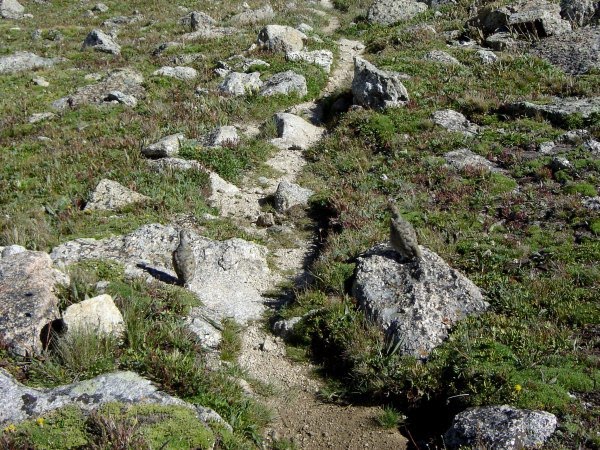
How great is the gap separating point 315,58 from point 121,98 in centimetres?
898

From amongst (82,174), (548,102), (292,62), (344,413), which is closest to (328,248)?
(344,413)

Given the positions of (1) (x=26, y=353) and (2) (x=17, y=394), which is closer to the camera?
(2) (x=17, y=394)

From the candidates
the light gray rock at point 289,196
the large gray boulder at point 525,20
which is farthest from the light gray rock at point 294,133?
the large gray boulder at point 525,20

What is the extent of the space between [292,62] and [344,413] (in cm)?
1928

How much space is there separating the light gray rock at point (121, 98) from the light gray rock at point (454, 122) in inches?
468

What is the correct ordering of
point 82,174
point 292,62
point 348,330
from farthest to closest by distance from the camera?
1. point 292,62
2. point 82,174
3. point 348,330

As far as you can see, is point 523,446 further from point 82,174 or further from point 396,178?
point 82,174

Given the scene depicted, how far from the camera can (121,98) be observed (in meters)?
22.3

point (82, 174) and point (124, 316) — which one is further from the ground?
point (124, 316)

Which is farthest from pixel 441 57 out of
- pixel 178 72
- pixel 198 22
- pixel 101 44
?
pixel 101 44

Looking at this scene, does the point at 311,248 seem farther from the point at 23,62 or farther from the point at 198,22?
the point at 198,22

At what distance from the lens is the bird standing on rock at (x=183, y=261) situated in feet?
37.1

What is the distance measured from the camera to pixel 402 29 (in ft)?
97.3

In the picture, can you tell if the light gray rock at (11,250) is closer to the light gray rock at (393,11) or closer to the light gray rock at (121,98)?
the light gray rock at (121,98)
